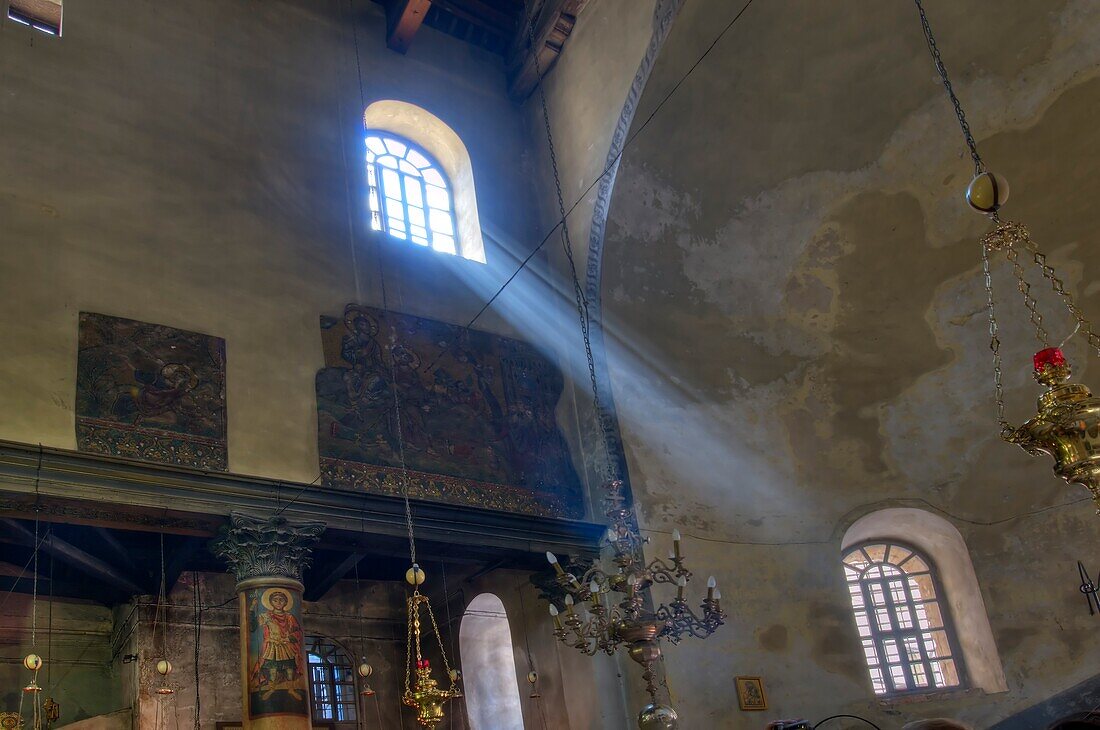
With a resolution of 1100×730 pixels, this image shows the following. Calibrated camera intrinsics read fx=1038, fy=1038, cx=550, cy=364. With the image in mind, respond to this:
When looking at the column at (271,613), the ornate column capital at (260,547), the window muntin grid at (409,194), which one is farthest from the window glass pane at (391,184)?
the ornate column capital at (260,547)

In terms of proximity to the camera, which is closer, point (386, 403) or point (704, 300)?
point (386, 403)

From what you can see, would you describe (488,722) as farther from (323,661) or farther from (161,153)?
(161,153)

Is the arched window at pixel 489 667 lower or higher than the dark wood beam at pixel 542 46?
lower

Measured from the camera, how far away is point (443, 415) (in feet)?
35.0

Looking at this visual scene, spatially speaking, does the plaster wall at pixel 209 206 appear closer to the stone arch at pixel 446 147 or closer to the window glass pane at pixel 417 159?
the stone arch at pixel 446 147

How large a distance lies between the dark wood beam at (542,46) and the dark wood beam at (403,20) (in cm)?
154

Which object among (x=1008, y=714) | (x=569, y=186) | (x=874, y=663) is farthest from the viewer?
(x=569, y=186)

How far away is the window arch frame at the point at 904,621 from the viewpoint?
457 inches

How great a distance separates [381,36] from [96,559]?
23.0ft

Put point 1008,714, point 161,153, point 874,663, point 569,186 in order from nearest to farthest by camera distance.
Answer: point 161,153 < point 1008,714 < point 874,663 < point 569,186

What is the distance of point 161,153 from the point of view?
994 centimetres

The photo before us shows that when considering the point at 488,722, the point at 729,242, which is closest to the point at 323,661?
the point at 488,722

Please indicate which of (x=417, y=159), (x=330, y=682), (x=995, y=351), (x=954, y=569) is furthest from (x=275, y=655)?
(x=954, y=569)

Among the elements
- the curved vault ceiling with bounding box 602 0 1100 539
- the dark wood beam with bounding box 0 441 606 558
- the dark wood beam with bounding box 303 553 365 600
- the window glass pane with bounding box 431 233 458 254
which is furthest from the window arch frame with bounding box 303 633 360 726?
the window glass pane with bounding box 431 233 458 254
